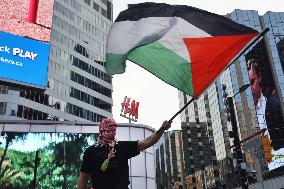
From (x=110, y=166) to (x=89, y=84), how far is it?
215 ft

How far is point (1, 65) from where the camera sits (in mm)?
16578

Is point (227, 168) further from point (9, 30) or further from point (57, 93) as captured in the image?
→ point (9, 30)

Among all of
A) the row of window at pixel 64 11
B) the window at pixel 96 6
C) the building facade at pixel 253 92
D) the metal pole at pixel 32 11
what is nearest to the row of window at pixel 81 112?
the row of window at pixel 64 11

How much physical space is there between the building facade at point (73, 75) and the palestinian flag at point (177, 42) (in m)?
49.6

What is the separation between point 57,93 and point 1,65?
148 ft

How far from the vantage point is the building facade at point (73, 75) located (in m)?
56.6

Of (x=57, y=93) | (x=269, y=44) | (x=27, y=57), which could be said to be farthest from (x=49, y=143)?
(x=269, y=44)

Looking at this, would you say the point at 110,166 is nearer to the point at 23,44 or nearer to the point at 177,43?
the point at 177,43

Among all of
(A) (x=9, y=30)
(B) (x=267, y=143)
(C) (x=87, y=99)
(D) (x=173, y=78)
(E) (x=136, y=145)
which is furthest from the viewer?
(C) (x=87, y=99)

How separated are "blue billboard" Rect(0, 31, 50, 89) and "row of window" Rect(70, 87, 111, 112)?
46694mm

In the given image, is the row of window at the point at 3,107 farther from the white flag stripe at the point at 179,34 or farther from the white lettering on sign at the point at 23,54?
the white flag stripe at the point at 179,34

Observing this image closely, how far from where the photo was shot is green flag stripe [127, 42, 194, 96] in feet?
19.2

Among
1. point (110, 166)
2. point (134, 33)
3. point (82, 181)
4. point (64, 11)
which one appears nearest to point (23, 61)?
point (134, 33)

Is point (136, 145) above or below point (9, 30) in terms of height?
below
